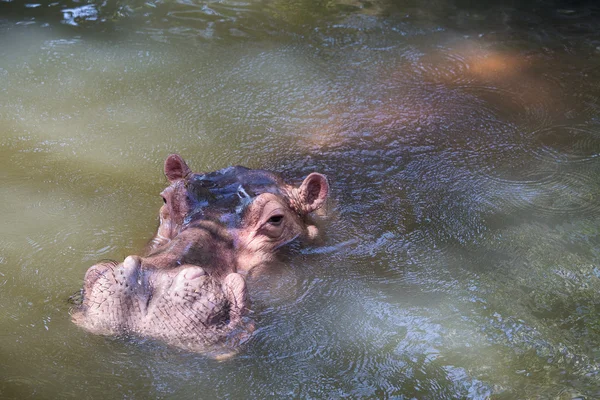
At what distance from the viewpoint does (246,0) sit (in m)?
10.4

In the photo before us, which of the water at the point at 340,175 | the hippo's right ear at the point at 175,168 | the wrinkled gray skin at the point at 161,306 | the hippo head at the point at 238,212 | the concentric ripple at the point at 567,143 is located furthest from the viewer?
the concentric ripple at the point at 567,143

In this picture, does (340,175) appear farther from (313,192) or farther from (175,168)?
(175,168)

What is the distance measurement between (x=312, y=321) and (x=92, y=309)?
1318 millimetres

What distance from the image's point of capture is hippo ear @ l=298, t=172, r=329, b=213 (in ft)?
17.5

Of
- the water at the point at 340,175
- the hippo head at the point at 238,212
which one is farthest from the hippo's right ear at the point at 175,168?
the water at the point at 340,175

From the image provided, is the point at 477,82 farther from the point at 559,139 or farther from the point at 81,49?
the point at 81,49

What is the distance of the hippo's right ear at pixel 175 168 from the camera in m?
5.32

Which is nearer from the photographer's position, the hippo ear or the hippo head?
the hippo head

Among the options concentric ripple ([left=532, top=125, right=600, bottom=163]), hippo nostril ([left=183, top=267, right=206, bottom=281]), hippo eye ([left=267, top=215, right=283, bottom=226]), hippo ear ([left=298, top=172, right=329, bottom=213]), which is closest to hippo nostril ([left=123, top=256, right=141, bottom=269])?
hippo nostril ([left=183, top=267, right=206, bottom=281])

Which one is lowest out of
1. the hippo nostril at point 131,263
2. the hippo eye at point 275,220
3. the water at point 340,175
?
the water at point 340,175

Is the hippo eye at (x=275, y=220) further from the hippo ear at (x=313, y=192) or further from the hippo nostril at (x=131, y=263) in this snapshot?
the hippo nostril at (x=131, y=263)

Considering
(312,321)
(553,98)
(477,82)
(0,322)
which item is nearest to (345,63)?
(477,82)

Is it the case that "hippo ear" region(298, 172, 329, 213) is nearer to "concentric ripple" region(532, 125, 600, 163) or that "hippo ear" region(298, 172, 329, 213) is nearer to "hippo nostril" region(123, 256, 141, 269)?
"hippo nostril" region(123, 256, 141, 269)

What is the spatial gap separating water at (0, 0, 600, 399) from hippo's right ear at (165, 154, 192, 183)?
1.52ft
